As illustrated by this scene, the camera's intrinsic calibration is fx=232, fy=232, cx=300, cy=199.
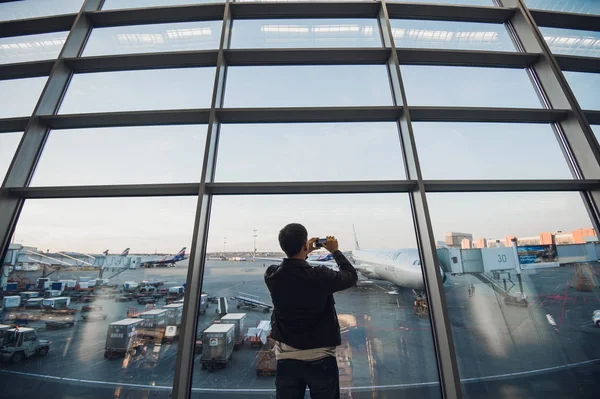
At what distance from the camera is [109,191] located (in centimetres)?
173

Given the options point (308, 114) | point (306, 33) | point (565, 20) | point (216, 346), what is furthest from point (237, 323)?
point (565, 20)

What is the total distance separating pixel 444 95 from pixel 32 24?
4.43m

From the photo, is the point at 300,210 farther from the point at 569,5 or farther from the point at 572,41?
the point at 569,5

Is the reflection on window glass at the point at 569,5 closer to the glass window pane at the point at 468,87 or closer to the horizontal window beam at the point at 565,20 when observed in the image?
the horizontal window beam at the point at 565,20

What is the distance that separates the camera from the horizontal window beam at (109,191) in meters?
1.70

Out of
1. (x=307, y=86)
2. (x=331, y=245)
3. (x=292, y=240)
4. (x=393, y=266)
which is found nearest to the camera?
(x=292, y=240)

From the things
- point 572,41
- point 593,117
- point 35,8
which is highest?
point 35,8

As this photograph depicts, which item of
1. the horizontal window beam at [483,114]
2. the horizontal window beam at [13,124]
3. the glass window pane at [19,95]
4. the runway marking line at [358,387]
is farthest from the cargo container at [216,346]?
the glass window pane at [19,95]

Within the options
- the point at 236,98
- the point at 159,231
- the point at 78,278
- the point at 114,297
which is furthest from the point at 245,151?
the point at 78,278

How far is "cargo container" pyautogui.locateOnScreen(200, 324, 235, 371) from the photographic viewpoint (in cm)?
149

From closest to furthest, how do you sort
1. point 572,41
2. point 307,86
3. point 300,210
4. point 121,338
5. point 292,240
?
1. point 292,240
2. point 121,338
3. point 300,210
4. point 307,86
5. point 572,41

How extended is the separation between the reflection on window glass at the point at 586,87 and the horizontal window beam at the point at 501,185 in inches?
38.6

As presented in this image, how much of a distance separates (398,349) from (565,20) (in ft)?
12.7

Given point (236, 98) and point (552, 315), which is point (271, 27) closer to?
point (236, 98)
